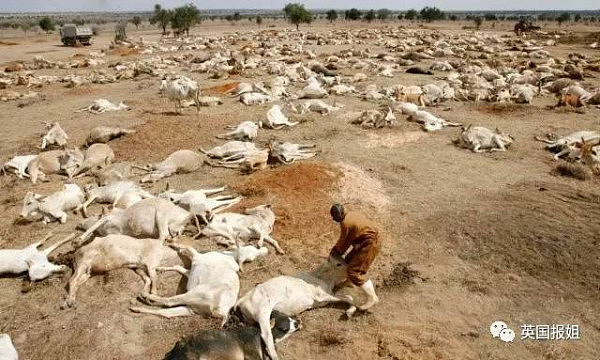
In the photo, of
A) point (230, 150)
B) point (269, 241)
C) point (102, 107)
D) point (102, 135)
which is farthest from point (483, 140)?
point (102, 107)

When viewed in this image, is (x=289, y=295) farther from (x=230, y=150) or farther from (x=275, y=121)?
(x=275, y=121)

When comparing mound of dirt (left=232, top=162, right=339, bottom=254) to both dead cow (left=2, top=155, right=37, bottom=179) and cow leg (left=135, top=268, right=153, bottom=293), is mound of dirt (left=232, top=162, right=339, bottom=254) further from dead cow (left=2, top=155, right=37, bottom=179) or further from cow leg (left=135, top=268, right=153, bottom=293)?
dead cow (left=2, top=155, right=37, bottom=179)

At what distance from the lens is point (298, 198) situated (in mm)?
8016

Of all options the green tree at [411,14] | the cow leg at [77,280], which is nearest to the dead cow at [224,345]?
the cow leg at [77,280]

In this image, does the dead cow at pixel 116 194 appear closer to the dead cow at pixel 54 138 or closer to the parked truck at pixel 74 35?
the dead cow at pixel 54 138

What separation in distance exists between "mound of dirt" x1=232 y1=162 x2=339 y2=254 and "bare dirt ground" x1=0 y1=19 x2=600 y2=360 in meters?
0.03

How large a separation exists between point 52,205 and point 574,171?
379 inches

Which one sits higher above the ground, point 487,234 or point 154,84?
point 154,84

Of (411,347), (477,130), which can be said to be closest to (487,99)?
(477,130)

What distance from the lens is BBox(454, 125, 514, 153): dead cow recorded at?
35.4 ft

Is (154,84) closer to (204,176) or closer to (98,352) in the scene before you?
(204,176)

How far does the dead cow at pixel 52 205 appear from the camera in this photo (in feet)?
24.3

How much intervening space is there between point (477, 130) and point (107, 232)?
8.59 metres

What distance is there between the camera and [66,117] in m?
14.4
